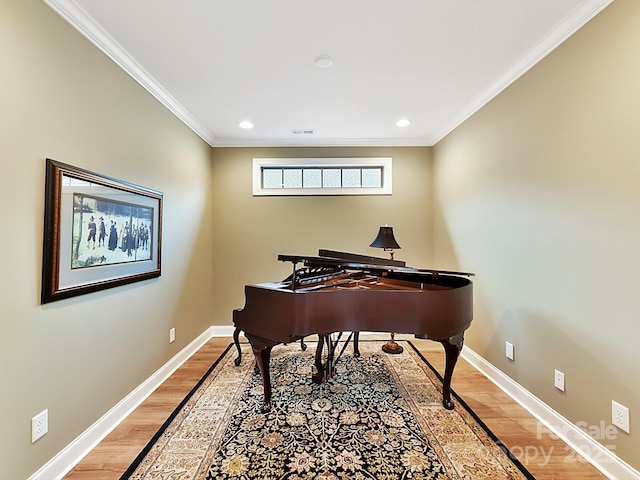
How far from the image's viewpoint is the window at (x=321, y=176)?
4039 mm

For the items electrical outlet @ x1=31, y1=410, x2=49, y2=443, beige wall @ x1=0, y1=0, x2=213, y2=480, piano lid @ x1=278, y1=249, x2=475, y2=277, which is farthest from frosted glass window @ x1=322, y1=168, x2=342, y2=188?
electrical outlet @ x1=31, y1=410, x2=49, y2=443

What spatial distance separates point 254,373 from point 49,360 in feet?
5.44

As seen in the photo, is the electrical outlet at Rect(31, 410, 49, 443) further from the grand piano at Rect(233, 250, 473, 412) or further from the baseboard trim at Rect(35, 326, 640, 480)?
the grand piano at Rect(233, 250, 473, 412)

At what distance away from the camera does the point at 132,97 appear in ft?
7.58

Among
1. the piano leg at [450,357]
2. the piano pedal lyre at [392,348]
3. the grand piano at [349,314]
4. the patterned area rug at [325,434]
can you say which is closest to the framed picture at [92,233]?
the grand piano at [349,314]

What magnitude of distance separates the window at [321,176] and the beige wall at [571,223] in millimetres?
Result: 1465

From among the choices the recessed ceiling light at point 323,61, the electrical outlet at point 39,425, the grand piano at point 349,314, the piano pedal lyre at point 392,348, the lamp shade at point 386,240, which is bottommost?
the piano pedal lyre at point 392,348

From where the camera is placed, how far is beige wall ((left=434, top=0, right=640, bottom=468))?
1.55 metres

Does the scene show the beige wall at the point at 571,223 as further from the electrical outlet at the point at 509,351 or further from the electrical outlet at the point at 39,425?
the electrical outlet at the point at 39,425

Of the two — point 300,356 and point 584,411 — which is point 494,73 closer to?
point 584,411

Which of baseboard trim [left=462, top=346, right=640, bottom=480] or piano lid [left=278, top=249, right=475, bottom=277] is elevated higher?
piano lid [left=278, top=249, right=475, bottom=277]

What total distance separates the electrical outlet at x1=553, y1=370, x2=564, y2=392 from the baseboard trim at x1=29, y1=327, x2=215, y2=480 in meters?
3.18

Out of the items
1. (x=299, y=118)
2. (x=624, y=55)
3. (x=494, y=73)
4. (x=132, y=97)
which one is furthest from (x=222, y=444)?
(x=494, y=73)

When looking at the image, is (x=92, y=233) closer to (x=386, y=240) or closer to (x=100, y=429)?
(x=100, y=429)
